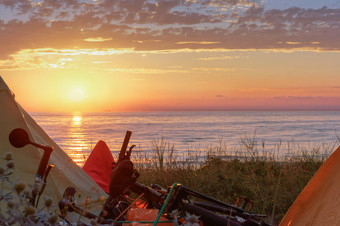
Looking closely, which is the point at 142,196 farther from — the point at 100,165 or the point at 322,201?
the point at 100,165

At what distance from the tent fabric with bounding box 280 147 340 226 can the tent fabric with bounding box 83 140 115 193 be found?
250 centimetres

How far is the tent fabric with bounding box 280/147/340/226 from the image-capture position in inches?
90.4

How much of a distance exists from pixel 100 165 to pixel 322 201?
9.44 feet

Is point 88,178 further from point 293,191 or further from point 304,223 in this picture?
point 293,191

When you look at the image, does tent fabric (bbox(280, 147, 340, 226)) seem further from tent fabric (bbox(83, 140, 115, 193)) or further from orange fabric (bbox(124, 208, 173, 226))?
tent fabric (bbox(83, 140, 115, 193))

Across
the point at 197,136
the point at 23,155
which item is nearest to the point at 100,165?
the point at 23,155

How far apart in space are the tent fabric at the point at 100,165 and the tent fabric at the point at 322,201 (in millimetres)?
2499

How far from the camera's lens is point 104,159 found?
4.64 m

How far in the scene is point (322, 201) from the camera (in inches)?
94.4

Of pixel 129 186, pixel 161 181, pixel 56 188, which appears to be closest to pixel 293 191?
pixel 161 181

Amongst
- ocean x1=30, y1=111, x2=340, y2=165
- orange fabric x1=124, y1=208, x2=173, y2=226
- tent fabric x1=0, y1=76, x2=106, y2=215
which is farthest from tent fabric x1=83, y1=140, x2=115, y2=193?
ocean x1=30, y1=111, x2=340, y2=165

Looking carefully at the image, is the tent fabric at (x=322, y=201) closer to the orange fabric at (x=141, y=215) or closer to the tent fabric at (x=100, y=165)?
the orange fabric at (x=141, y=215)

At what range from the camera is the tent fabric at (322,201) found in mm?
2297

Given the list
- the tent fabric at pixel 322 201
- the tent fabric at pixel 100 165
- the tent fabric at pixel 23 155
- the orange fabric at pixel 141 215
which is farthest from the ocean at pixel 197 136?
the orange fabric at pixel 141 215
